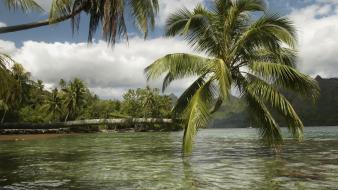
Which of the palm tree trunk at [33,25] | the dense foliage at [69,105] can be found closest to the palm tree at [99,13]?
the palm tree trunk at [33,25]

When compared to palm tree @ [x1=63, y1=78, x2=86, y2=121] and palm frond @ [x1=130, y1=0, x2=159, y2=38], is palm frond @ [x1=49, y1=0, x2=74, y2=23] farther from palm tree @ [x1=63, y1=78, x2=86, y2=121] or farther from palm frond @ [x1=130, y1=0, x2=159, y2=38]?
palm tree @ [x1=63, y1=78, x2=86, y2=121]

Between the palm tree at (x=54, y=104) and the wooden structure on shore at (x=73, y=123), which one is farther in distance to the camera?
the palm tree at (x=54, y=104)

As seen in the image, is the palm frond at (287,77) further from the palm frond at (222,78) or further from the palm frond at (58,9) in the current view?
the palm frond at (58,9)

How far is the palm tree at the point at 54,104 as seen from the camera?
78.3 metres

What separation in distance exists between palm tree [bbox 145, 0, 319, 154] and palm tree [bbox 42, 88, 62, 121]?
65930 millimetres

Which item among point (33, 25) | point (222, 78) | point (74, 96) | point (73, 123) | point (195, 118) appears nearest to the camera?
point (33, 25)

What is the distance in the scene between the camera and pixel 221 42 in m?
15.6

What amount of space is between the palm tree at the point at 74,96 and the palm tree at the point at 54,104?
4.52 feet

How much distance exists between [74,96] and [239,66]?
68.9 meters

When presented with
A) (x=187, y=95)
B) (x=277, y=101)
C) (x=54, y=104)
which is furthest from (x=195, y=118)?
(x=54, y=104)

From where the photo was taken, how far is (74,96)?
80.7 metres

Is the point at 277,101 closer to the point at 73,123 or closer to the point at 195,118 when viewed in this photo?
the point at 195,118

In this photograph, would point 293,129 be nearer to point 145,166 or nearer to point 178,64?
point 178,64

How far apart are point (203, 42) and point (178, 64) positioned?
1554 millimetres
